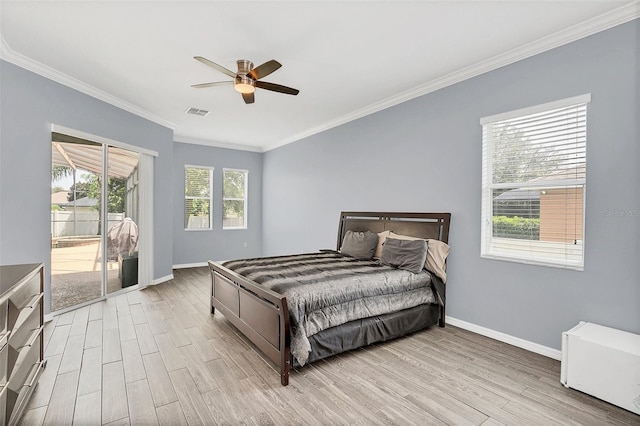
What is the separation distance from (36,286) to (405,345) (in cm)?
308

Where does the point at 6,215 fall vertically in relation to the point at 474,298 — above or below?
above

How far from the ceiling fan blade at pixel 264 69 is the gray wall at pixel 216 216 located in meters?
4.33

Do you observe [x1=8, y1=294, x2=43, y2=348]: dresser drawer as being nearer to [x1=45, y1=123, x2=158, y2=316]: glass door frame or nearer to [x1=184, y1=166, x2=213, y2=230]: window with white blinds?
[x1=45, y1=123, x2=158, y2=316]: glass door frame

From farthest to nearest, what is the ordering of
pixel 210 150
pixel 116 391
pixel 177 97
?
pixel 210 150 < pixel 177 97 < pixel 116 391

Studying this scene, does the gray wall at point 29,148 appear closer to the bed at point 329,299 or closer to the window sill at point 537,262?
the bed at point 329,299

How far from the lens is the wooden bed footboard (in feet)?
7.69

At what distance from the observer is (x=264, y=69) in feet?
9.30

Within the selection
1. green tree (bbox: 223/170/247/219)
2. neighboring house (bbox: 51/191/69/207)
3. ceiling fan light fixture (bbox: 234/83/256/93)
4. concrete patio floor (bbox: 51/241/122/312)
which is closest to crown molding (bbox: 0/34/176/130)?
neighboring house (bbox: 51/191/69/207)

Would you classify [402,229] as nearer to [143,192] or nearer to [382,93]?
[382,93]

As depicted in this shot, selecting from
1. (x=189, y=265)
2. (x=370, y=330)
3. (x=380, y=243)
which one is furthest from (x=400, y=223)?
(x=189, y=265)

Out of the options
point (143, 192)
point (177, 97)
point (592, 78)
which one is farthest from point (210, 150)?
point (592, 78)

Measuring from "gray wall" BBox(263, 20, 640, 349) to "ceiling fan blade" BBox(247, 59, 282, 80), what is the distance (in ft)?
6.73

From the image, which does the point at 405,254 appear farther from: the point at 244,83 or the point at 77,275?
the point at 77,275

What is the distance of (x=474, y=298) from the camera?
335cm
